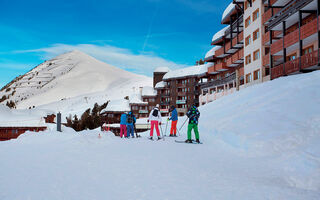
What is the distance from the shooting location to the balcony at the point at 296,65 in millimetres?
19128

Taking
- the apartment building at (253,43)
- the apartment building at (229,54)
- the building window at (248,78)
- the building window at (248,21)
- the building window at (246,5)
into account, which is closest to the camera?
the apartment building at (253,43)

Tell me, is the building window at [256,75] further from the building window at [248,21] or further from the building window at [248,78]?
the building window at [248,21]

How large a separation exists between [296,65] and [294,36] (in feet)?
8.43

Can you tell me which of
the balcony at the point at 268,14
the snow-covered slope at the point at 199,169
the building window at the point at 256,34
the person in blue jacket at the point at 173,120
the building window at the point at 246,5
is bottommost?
the snow-covered slope at the point at 199,169

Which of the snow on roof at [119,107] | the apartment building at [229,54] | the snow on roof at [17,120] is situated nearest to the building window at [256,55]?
the apartment building at [229,54]

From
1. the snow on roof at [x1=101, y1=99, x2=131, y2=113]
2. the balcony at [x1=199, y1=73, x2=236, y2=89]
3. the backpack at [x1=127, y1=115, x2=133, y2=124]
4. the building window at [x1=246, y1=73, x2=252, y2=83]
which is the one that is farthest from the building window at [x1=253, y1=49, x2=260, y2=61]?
the snow on roof at [x1=101, y1=99, x2=131, y2=113]

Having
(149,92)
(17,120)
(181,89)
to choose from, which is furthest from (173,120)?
(149,92)

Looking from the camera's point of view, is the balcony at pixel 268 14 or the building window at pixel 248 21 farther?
the building window at pixel 248 21

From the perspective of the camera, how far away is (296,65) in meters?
21.1

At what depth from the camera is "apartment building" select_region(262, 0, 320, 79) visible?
19844 millimetres

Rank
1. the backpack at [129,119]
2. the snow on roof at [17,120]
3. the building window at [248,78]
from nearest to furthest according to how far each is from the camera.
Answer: the backpack at [129,119] < the building window at [248,78] < the snow on roof at [17,120]

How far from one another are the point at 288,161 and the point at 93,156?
5399 mm

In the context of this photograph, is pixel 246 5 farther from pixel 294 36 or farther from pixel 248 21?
pixel 294 36

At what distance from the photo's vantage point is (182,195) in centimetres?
472
